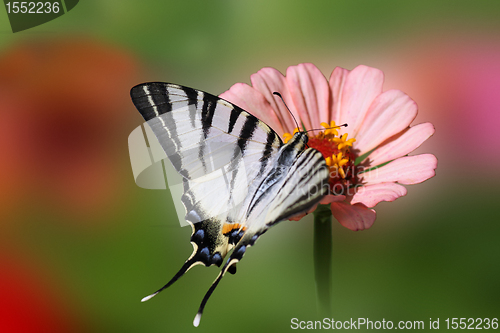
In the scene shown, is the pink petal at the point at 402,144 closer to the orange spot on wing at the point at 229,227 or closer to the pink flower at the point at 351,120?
the pink flower at the point at 351,120

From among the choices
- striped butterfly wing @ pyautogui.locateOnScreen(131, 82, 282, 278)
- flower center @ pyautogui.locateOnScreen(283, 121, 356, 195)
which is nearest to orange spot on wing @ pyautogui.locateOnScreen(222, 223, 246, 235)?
striped butterfly wing @ pyautogui.locateOnScreen(131, 82, 282, 278)

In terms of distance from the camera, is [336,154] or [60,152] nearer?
[336,154]

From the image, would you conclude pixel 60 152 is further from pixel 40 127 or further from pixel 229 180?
pixel 229 180

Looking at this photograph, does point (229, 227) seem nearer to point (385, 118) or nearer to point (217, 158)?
point (217, 158)

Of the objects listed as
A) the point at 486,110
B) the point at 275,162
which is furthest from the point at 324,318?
the point at 486,110

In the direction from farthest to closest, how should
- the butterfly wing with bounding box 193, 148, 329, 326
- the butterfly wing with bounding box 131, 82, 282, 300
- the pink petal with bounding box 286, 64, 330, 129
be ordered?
the pink petal with bounding box 286, 64, 330, 129 < the butterfly wing with bounding box 131, 82, 282, 300 < the butterfly wing with bounding box 193, 148, 329, 326

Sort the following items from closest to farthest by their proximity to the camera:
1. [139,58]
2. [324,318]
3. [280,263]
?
[324,318] → [280,263] → [139,58]

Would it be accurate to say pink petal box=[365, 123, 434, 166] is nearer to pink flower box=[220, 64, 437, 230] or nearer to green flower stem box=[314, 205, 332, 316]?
pink flower box=[220, 64, 437, 230]

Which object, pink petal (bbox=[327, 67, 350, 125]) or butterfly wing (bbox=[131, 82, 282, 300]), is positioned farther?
pink petal (bbox=[327, 67, 350, 125])

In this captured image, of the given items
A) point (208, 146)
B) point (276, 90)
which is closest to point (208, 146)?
point (208, 146)
